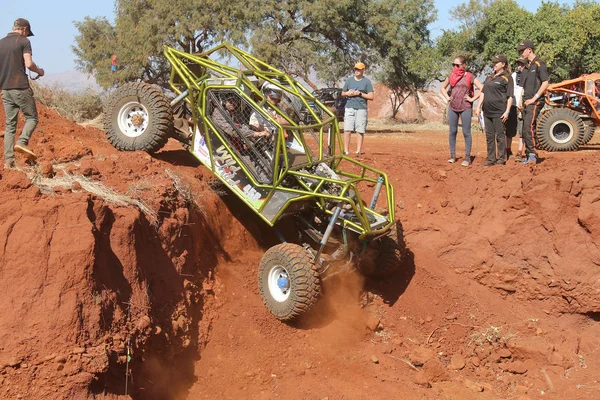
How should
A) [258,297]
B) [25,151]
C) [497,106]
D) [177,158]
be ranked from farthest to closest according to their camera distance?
[497,106], [177,158], [258,297], [25,151]

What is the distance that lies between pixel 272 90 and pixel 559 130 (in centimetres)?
744

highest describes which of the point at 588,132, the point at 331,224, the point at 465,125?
the point at 465,125

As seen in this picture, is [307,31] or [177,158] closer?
[177,158]

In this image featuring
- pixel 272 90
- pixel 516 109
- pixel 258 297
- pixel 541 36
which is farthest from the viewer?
pixel 541 36

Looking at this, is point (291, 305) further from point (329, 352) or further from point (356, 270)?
point (356, 270)

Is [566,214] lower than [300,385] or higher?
higher

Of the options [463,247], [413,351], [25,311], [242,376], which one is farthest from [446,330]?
[25,311]

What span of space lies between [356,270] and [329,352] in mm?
1240

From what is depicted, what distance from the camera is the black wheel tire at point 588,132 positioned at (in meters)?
12.2

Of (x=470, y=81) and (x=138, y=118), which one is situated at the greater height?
(x=470, y=81)

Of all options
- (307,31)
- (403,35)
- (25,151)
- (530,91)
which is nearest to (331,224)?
(25,151)

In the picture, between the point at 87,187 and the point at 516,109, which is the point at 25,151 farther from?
the point at 516,109

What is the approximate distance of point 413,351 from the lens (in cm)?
692

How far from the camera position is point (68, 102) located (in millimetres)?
16312
